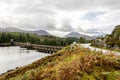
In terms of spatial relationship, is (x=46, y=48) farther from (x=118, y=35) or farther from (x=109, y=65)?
(x=109, y=65)

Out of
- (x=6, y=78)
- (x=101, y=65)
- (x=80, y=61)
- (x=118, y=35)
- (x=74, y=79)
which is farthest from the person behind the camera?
(x=118, y=35)

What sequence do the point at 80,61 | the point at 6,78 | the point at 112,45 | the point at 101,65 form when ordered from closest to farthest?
the point at 80,61, the point at 101,65, the point at 6,78, the point at 112,45

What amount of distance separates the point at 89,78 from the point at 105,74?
81 cm

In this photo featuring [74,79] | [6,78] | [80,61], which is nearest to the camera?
[74,79]

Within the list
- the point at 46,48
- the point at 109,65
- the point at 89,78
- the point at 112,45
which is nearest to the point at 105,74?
the point at 89,78

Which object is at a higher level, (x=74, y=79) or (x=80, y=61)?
(x=80, y=61)

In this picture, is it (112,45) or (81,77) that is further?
(112,45)

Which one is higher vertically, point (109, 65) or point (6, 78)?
point (109, 65)

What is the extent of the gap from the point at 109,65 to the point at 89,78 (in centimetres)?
209

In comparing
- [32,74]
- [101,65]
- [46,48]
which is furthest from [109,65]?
[46,48]

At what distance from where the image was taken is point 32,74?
11.4 m

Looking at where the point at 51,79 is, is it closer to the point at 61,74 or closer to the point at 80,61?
the point at 61,74

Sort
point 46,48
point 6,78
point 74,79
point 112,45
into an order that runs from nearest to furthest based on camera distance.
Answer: point 74,79
point 6,78
point 112,45
point 46,48

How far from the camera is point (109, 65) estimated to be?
441 inches
